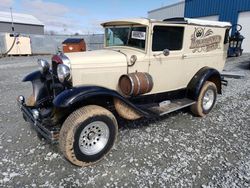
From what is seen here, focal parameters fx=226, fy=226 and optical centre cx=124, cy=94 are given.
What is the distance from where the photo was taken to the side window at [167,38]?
164 inches

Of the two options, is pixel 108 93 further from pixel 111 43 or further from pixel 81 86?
pixel 111 43

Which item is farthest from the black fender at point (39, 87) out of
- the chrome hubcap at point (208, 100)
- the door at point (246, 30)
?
the door at point (246, 30)

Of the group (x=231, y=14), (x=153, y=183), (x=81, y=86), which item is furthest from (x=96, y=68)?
(x=231, y=14)

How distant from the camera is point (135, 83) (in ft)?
12.3

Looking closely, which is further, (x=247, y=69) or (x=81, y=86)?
(x=247, y=69)

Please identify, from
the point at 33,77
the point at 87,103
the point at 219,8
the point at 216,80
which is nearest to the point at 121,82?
the point at 87,103

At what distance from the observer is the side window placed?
13.6 ft

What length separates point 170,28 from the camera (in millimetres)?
4340

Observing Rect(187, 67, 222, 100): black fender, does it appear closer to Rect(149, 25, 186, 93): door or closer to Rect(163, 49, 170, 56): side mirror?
Rect(149, 25, 186, 93): door

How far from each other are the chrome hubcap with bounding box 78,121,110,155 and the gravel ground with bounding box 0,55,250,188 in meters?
0.25

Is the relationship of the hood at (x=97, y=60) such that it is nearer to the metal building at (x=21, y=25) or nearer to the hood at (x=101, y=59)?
the hood at (x=101, y=59)

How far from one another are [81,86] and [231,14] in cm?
1878

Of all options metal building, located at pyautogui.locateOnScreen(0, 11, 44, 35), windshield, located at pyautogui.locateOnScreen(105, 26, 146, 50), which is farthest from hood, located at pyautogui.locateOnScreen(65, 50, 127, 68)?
metal building, located at pyautogui.locateOnScreen(0, 11, 44, 35)

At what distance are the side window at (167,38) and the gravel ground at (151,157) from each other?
1.62m
